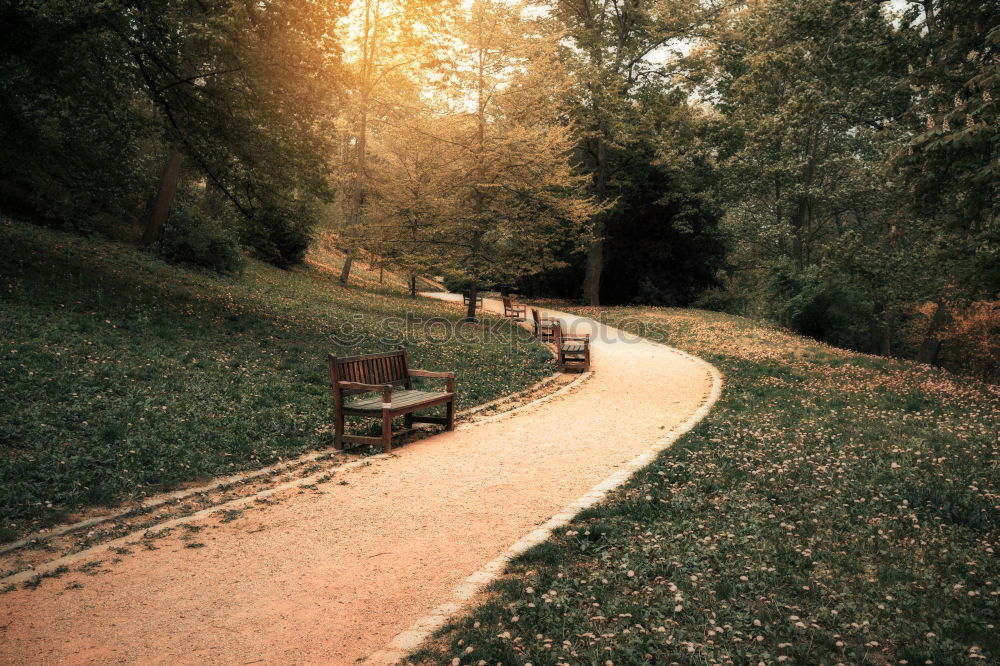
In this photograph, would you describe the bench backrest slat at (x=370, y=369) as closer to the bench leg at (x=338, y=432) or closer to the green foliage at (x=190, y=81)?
the bench leg at (x=338, y=432)

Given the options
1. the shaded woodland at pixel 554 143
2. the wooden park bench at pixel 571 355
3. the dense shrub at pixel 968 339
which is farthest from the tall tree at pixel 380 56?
the dense shrub at pixel 968 339

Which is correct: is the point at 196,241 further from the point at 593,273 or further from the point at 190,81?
the point at 593,273

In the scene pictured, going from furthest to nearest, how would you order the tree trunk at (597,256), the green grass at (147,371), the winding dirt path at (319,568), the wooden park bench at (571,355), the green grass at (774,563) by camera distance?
the tree trunk at (597,256), the wooden park bench at (571,355), the green grass at (147,371), the winding dirt path at (319,568), the green grass at (774,563)

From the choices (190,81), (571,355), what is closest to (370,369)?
(571,355)

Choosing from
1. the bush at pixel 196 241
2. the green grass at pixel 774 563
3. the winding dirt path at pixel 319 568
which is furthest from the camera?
the bush at pixel 196 241

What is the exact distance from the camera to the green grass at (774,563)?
3387 millimetres

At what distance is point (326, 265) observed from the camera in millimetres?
36844

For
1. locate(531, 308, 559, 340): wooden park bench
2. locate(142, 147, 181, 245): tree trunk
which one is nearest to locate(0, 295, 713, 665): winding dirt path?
locate(531, 308, 559, 340): wooden park bench

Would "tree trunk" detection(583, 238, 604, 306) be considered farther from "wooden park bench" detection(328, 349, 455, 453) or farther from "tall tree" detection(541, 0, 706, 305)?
"wooden park bench" detection(328, 349, 455, 453)

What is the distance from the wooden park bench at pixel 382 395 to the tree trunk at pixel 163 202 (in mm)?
13783

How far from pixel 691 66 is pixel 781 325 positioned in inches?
575

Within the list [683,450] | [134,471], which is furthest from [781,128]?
[134,471]

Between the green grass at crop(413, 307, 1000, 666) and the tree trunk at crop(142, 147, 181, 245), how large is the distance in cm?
1857

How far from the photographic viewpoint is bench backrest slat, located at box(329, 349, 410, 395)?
25.9 ft
